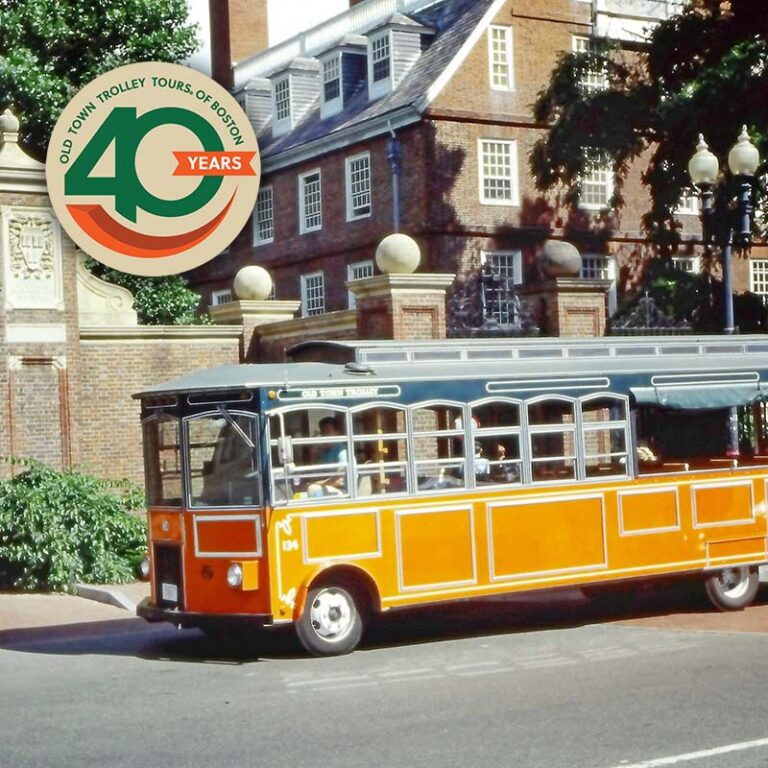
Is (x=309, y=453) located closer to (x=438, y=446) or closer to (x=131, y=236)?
(x=438, y=446)

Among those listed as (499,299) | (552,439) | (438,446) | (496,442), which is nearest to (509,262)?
(499,299)

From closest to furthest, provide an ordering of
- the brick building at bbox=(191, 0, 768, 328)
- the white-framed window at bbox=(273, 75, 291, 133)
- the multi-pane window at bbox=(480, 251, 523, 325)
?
the multi-pane window at bbox=(480, 251, 523, 325)
the brick building at bbox=(191, 0, 768, 328)
the white-framed window at bbox=(273, 75, 291, 133)

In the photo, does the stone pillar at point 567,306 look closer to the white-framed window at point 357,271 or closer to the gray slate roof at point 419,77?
the gray slate roof at point 419,77

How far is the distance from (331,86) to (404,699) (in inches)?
1301

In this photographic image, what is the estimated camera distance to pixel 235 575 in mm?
13008

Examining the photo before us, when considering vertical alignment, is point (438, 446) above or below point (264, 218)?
below

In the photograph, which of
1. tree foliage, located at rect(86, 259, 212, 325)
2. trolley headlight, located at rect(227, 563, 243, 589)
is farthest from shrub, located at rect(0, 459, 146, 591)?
tree foliage, located at rect(86, 259, 212, 325)

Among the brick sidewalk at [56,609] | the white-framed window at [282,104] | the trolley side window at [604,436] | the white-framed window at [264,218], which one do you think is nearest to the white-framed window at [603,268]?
the white-framed window at [264,218]

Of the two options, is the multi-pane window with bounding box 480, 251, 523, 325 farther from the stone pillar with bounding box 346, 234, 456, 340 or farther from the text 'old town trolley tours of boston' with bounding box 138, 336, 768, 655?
the text 'old town trolley tours of boston' with bounding box 138, 336, 768, 655

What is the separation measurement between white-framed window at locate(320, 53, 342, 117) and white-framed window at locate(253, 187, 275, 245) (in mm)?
2972

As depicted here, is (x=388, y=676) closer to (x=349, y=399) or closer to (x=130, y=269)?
(x=349, y=399)

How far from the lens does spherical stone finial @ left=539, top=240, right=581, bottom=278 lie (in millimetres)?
23688

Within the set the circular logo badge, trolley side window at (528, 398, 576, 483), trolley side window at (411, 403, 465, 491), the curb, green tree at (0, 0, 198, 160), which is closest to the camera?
trolley side window at (411, 403, 465, 491)

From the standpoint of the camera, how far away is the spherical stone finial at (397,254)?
857 inches
